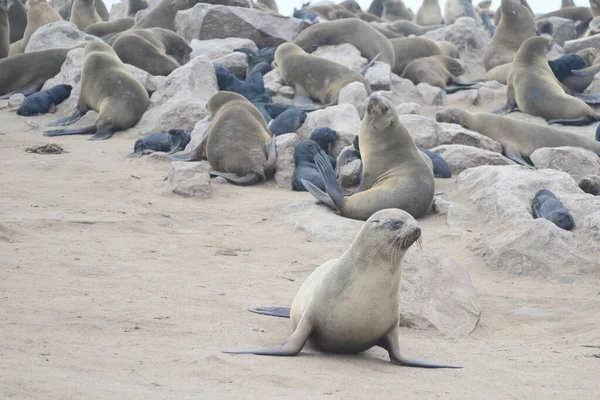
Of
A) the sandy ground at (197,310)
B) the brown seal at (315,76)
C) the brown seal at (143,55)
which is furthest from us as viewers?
the brown seal at (143,55)

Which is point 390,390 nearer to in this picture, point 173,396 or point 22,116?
point 173,396

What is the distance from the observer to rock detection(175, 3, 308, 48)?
15164mm

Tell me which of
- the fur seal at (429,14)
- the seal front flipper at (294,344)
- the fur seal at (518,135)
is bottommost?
the fur seal at (429,14)

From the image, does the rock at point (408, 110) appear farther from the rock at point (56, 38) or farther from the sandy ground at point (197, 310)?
the rock at point (56, 38)

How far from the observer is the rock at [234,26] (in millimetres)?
15164

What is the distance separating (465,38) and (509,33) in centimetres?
203

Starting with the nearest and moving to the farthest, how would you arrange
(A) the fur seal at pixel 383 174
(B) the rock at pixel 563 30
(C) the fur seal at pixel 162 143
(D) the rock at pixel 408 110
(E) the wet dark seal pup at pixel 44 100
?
(A) the fur seal at pixel 383 174, (C) the fur seal at pixel 162 143, (D) the rock at pixel 408 110, (E) the wet dark seal pup at pixel 44 100, (B) the rock at pixel 563 30

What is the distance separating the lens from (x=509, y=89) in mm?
12734

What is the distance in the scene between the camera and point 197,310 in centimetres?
473

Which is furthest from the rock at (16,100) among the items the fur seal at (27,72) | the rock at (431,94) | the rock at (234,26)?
the rock at (431,94)

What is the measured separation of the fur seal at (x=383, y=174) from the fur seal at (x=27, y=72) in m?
5.90

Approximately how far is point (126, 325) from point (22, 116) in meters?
7.86

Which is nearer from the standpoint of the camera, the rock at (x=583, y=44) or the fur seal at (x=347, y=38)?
the fur seal at (x=347, y=38)

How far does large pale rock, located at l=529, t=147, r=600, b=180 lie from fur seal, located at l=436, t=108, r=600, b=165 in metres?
0.78
